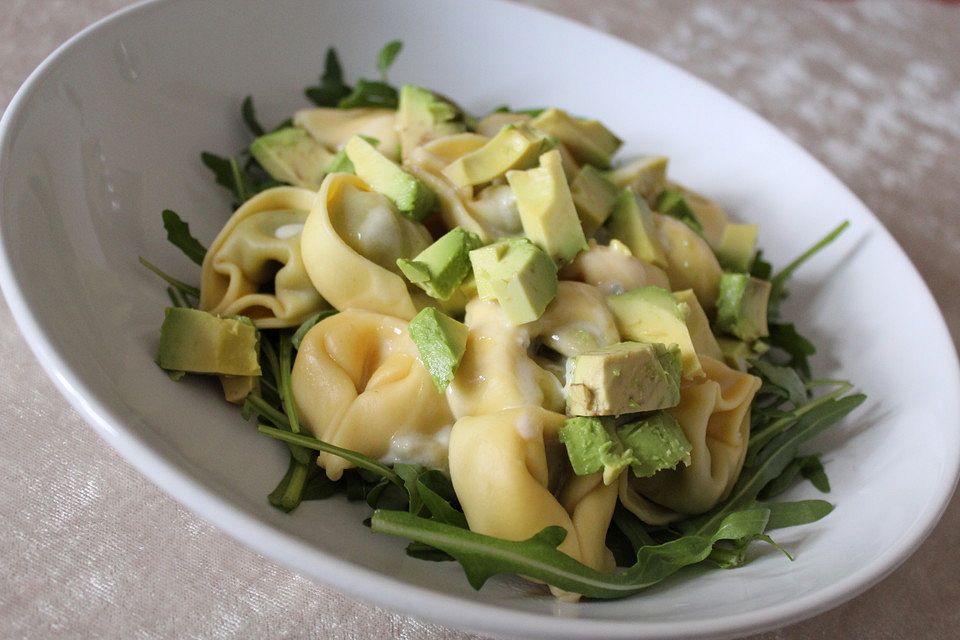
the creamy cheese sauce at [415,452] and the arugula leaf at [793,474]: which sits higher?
the creamy cheese sauce at [415,452]

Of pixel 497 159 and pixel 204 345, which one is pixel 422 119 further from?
pixel 204 345

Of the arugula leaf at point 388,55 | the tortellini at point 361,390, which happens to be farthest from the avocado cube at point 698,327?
the arugula leaf at point 388,55

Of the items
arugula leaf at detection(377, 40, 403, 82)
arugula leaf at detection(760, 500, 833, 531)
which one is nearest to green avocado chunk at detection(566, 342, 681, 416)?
arugula leaf at detection(760, 500, 833, 531)

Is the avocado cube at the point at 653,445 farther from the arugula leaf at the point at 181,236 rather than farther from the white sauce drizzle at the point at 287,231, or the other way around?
the arugula leaf at the point at 181,236

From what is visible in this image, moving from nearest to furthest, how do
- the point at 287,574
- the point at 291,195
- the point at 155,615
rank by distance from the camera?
the point at 155,615 < the point at 287,574 < the point at 291,195

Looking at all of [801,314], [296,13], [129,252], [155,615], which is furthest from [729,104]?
[155,615]

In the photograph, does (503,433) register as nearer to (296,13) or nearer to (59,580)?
(59,580)

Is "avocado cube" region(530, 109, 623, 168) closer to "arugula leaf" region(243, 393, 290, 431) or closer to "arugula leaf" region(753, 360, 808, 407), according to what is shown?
"arugula leaf" region(753, 360, 808, 407)
